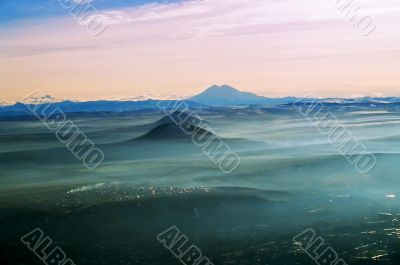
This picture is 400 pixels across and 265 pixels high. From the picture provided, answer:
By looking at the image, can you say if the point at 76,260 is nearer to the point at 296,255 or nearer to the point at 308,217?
the point at 296,255

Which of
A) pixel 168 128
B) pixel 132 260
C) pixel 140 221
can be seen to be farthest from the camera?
pixel 168 128

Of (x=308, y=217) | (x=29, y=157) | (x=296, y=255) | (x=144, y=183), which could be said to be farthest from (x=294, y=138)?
(x=296, y=255)

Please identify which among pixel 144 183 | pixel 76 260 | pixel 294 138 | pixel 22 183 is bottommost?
pixel 76 260

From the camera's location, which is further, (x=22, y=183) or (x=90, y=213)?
(x=22, y=183)

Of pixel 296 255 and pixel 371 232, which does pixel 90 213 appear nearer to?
pixel 296 255

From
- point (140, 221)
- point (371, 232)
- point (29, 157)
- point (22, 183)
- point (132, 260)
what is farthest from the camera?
point (29, 157)

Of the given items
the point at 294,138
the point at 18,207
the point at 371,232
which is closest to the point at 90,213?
the point at 18,207

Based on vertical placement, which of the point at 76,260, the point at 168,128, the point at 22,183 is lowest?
the point at 76,260

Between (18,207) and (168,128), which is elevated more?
(168,128)

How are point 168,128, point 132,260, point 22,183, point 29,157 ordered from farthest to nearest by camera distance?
point 168,128 → point 29,157 → point 22,183 → point 132,260
